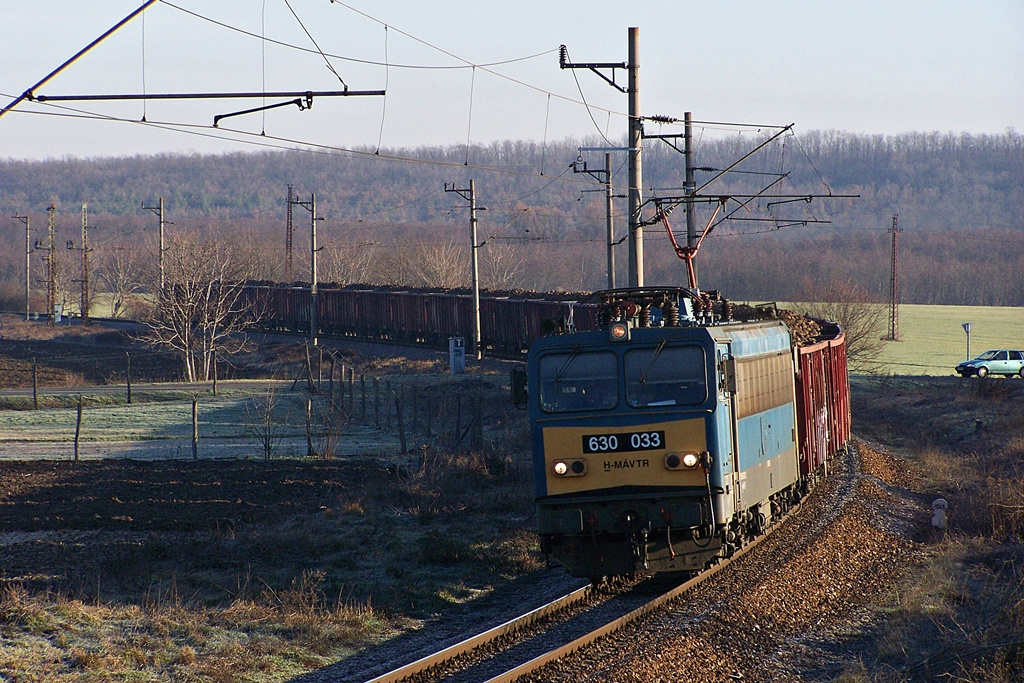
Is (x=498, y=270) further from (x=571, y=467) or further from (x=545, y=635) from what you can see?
(x=545, y=635)

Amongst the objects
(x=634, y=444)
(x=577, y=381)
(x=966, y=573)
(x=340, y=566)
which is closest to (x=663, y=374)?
(x=634, y=444)

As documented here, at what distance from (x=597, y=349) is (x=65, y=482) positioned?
15.3m

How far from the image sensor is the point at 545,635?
10.4m

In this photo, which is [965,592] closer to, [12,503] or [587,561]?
[587,561]

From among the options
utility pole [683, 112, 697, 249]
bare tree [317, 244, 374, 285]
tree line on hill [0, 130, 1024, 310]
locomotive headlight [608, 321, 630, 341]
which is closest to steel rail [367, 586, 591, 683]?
locomotive headlight [608, 321, 630, 341]

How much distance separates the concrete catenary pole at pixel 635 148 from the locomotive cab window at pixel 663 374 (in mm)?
9087

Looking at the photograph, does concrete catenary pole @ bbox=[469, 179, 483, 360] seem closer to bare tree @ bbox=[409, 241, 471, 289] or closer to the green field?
the green field

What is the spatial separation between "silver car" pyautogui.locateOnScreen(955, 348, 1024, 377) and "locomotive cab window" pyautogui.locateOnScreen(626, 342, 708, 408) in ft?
141

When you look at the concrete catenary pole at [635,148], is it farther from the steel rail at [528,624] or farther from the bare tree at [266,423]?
the bare tree at [266,423]

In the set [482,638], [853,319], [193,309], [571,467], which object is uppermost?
[193,309]

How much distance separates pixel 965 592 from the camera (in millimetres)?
11984

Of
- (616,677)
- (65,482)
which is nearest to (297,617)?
(616,677)

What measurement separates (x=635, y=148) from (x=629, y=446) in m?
10.8

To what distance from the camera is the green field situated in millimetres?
63062
